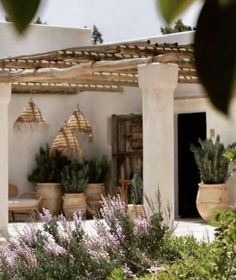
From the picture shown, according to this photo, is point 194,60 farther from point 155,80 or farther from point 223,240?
point 155,80

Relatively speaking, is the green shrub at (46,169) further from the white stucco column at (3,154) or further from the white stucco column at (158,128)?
the white stucco column at (158,128)

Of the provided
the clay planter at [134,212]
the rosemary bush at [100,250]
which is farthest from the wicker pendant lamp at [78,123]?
the rosemary bush at [100,250]

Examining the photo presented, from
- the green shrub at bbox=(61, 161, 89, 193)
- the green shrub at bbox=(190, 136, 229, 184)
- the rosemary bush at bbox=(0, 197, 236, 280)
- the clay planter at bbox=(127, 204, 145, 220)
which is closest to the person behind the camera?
the rosemary bush at bbox=(0, 197, 236, 280)

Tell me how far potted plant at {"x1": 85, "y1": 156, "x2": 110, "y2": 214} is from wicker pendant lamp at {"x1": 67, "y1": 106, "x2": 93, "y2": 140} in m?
0.77

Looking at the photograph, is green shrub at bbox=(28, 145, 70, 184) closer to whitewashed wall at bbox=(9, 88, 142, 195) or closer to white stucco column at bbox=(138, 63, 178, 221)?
whitewashed wall at bbox=(9, 88, 142, 195)

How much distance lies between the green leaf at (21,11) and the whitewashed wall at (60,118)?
15.0 m

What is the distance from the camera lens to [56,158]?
15625 millimetres

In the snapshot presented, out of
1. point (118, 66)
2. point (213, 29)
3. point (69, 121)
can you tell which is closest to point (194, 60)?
point (213, 29)

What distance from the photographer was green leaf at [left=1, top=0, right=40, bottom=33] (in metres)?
0.52

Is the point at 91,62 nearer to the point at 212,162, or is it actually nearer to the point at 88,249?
the point at 212,162

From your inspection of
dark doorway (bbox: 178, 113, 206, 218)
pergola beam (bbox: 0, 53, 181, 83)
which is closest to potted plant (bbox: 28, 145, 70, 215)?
dark doorway (bbox: 178, 113, 206, 218)

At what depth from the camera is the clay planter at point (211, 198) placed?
1305 centimetres

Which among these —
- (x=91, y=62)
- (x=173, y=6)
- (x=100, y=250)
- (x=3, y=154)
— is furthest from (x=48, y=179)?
(x=173, y=6)

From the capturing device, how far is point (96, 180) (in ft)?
51.6
